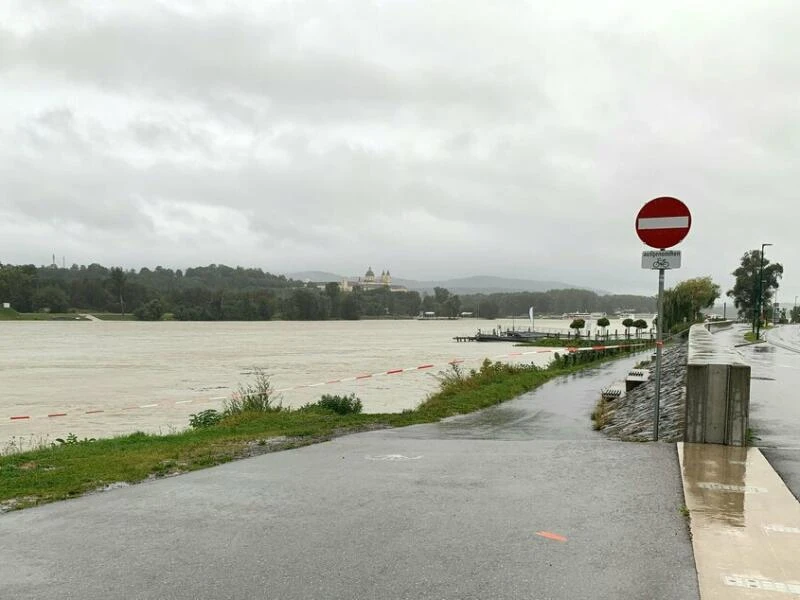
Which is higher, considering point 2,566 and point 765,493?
point 765,493

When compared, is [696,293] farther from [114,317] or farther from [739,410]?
[114,317]

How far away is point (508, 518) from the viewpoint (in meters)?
5.04

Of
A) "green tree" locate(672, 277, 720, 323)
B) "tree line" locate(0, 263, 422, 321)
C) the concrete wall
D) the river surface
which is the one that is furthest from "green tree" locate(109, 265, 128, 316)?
the concrete wall

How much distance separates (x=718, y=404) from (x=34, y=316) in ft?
613

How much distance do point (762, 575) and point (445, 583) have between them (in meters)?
1.81

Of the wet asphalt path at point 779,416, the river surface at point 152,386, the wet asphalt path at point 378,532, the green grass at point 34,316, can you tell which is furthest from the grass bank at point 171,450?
the green grass at point 34,316

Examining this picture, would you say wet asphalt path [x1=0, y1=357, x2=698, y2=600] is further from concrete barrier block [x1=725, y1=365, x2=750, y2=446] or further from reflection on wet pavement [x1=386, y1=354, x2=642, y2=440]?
reflection on wet pavement [x1=386, y1=354, x2=642, y2=440]

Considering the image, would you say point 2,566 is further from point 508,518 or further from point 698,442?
point 698,442

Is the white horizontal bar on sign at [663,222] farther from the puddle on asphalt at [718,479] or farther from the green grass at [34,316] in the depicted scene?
the green grass at [34,316]

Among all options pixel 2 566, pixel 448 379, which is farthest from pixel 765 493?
pixel 448 379

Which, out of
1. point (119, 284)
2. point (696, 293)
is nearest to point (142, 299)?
point (119, 284)

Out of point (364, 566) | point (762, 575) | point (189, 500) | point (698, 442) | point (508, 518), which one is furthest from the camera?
point (698, 442)

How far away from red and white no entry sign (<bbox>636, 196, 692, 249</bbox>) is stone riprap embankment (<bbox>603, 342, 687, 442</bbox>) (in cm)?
243

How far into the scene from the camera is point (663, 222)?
26.7 feet
